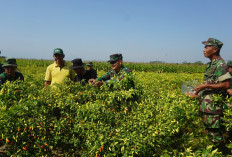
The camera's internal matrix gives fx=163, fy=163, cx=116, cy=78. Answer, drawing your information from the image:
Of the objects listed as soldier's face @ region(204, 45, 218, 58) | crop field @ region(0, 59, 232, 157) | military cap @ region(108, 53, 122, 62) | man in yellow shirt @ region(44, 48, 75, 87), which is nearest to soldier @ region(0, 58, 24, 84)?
man in yellow shirt @ region(44, 48, 75, 87)

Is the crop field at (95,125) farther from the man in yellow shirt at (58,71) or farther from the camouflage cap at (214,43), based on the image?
the man in yellow shirt at (58,71)

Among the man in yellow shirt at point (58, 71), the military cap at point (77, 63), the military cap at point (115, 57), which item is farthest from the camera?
the man in yellow shirt at point (58, 71)

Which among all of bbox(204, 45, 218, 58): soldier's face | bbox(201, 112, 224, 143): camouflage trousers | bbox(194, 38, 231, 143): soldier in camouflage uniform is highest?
bbox(204, 45, 218, 58): soldier's face

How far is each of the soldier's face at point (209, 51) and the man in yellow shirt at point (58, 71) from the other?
359 cm

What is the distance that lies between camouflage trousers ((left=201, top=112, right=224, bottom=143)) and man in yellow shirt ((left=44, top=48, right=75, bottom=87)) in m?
3.68

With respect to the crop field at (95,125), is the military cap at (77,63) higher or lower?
higher

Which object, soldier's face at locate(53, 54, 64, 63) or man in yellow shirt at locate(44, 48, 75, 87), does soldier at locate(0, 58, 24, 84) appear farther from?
soldier's face at locate(53, 54, 64, 63)

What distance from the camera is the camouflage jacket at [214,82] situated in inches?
125

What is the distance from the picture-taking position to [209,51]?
338cm

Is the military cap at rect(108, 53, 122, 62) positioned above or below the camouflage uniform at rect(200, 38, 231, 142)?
above

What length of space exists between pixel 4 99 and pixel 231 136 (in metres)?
5.01

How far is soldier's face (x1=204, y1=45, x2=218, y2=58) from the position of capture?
11.0ft

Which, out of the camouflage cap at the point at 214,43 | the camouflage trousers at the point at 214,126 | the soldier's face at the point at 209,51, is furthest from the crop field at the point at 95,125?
the camouflage cap at the point at 214,43

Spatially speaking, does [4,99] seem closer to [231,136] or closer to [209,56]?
[209,56]
